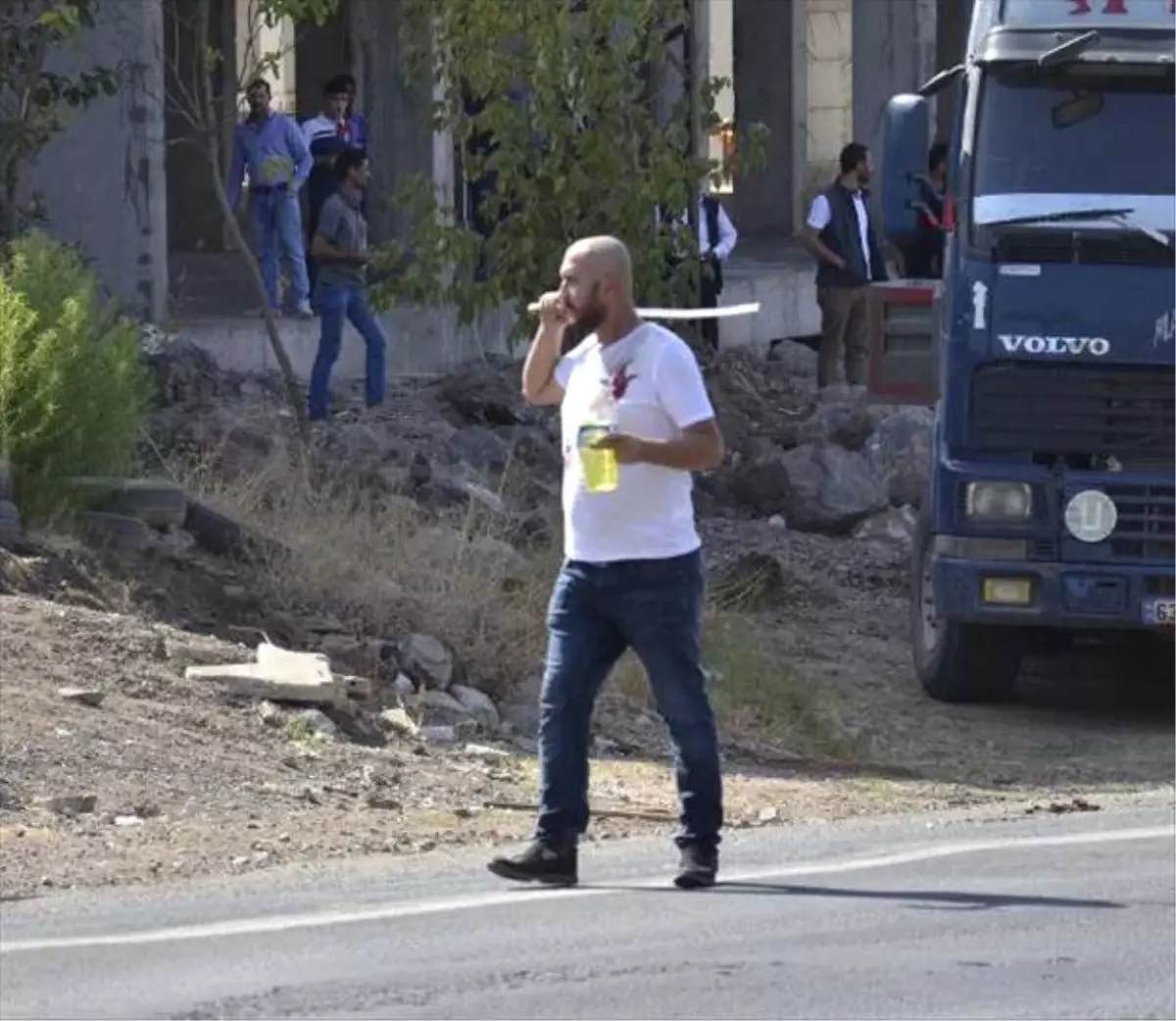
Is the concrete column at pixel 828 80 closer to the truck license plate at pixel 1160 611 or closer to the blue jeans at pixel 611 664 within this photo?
the truck license plate at pixel 1160 611

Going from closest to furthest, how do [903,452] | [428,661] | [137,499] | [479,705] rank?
1. [479,705]
2. [428,661]
3. [137,499]
4. [903,452]

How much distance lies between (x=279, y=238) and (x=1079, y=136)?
9.87 meters

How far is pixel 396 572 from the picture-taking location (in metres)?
14.3

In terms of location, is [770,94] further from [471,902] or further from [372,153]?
[471,902]

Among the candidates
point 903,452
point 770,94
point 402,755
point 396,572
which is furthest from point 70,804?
point 770,94

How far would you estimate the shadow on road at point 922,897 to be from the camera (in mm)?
9469

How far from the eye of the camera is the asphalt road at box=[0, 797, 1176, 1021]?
803cm

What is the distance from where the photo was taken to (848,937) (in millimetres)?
8867

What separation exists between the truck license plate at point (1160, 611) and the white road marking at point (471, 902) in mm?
2556

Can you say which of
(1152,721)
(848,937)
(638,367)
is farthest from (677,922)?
(1152,721)

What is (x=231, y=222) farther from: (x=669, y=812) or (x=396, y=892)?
(x=396, y=892)

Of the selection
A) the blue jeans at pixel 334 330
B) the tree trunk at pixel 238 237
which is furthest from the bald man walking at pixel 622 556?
the blue jeans at pixel 334 330

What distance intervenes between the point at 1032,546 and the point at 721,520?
5413mm

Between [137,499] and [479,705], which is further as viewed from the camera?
[137,499]
